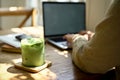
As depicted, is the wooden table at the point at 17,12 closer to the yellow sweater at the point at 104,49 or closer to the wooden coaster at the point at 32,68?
the wooden coaster at the point at 32,68

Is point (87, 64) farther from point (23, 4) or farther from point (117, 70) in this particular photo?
point (23, 4)

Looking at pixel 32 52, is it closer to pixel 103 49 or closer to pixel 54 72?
pixel 54 72

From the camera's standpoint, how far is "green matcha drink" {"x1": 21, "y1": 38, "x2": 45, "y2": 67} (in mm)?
967

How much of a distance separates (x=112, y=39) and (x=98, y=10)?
32.2 inches

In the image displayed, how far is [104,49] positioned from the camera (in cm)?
87

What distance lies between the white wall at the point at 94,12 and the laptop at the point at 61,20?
9 centimetres

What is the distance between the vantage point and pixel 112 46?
33.7 inches

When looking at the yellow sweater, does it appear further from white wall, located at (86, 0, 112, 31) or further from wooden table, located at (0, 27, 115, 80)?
white wall, located at (86, 0, 112, 31)

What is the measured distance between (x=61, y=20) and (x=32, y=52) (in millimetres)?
609

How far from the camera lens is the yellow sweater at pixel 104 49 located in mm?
838

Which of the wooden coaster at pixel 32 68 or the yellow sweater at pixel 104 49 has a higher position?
the yellow sweater at pixel 104 49

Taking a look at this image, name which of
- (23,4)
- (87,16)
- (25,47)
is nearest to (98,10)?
(87,16)

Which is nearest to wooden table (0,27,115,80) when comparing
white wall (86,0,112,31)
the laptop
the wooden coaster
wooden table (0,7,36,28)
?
the wooden coaster

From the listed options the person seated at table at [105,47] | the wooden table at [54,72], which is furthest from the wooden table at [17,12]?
the person seated at table at [105,47]
